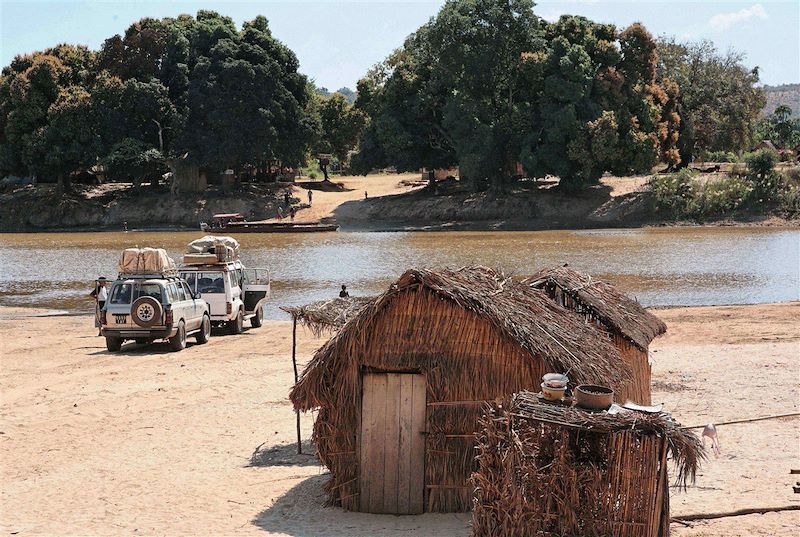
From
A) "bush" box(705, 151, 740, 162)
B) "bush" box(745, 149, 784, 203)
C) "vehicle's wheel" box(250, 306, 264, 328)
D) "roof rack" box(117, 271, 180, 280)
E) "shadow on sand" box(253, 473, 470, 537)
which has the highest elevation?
"bush" box(705, 151, 740, 162)

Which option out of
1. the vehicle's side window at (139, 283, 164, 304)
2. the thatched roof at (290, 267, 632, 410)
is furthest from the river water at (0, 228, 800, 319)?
the thatched roof at (290, 267, 632, 410)

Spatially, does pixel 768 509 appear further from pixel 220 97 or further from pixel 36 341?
pixel 220 97

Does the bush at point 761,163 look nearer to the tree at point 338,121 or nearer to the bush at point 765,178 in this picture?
the bush at point 765,178

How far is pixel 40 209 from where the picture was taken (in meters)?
71.2

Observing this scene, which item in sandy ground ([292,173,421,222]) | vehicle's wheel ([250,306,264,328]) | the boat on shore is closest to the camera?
vehicle's wheel ([250,306,264,328])

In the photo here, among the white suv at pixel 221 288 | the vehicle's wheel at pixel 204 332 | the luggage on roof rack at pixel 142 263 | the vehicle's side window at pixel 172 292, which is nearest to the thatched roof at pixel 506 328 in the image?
the vehicle's side window at pixel 172 292

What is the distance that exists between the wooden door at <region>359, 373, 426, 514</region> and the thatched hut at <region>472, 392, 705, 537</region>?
7.04 feet

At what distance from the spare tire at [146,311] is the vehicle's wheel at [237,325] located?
404cm

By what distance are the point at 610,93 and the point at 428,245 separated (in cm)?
1971

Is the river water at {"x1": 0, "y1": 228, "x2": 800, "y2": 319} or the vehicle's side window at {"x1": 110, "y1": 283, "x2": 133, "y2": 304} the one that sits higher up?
the vehicle's side window at {"x1": 110, "y1": 283, "x2": 133, "y2": 304}

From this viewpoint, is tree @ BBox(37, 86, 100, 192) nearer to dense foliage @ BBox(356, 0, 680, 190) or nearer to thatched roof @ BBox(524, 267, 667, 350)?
dense foliage @ BBox(356, 0, 680, 190)

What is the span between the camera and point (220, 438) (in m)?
14.5

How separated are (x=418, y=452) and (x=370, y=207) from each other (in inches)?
2316

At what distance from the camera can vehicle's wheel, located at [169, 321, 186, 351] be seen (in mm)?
22031
